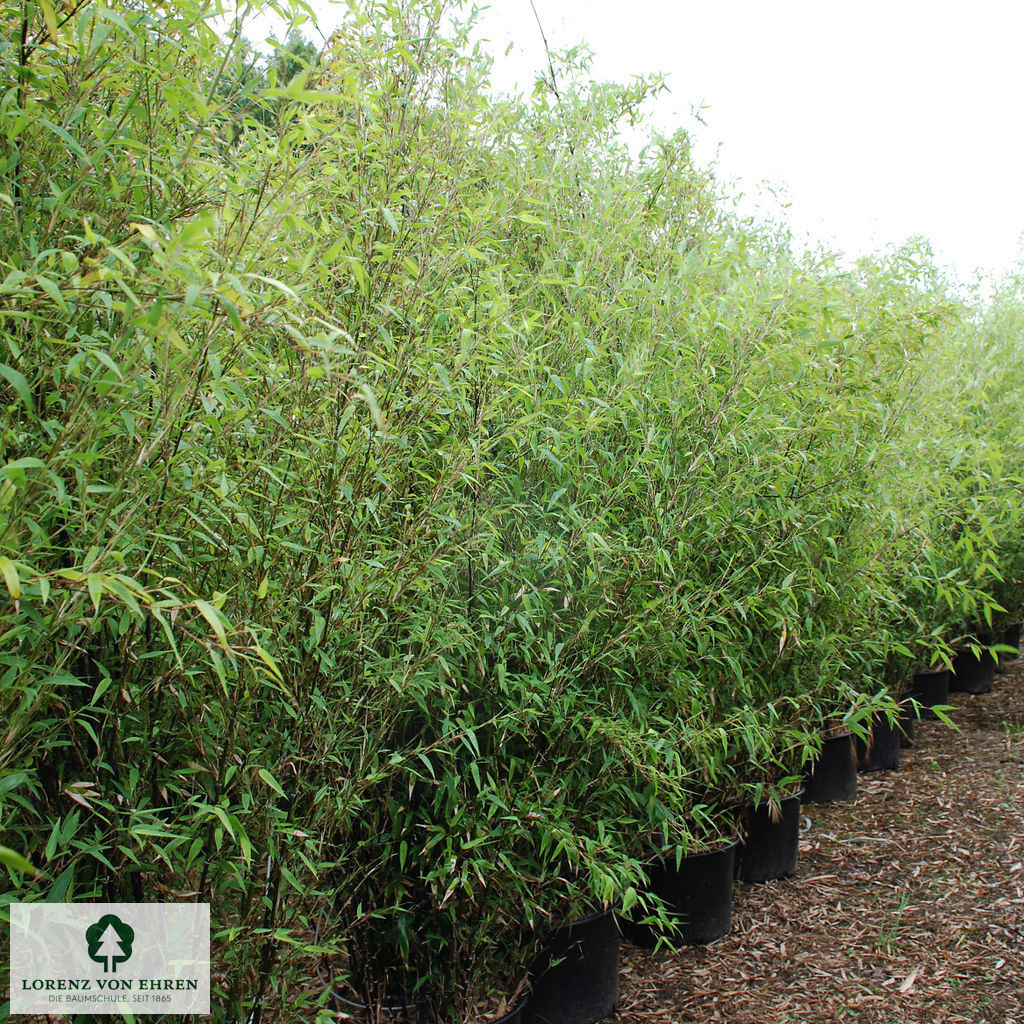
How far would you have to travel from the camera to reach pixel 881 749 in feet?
15.1

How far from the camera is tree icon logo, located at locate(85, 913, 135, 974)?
4.47ft

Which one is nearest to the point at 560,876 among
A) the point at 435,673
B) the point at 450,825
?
the point at 450,825

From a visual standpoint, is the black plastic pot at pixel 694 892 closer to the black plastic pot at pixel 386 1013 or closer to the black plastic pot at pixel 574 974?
the black plastic pot at pixel 574 974

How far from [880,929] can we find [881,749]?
1.71 meters

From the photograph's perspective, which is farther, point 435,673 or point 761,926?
point 761,926

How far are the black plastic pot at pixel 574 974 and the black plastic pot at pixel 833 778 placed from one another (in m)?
1.99

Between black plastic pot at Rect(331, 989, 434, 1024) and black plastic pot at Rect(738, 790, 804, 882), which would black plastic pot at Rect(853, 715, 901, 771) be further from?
black plastic pot at Rect(331, 989, 434, 1024)

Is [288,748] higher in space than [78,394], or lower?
lower

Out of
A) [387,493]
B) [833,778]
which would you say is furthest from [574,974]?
[833,778]

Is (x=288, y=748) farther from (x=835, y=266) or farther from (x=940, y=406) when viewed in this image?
(x=940, y=406)

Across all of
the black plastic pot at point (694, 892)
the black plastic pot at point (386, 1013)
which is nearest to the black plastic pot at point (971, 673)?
the black plastic pot at point (694, 892)

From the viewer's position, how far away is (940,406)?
372 cm

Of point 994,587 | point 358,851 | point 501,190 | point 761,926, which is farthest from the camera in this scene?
point 994,587

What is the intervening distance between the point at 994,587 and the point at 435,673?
5.37 m
